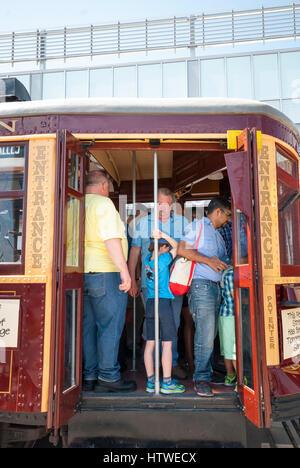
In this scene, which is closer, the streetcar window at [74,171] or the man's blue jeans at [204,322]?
the streetcar window at [74,171]

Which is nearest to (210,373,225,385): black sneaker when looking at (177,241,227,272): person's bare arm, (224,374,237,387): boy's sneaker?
(224,374,237,387): boy's sneaker

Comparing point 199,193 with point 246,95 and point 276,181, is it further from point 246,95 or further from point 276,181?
point 246,95

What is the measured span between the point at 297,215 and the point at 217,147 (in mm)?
977

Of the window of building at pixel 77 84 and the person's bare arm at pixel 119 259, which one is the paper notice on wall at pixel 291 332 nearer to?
the person's bare arm at pixel 119 259

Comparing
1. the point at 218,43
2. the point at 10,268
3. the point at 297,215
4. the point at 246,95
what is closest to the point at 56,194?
the point at 10,268

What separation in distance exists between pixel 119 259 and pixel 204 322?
86 cm

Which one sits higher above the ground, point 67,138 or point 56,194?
point 67,138

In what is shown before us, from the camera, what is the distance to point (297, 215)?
3.18m

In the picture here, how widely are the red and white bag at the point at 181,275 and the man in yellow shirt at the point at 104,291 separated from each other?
1.36ft

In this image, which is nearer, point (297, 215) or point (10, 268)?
point (10, 268)

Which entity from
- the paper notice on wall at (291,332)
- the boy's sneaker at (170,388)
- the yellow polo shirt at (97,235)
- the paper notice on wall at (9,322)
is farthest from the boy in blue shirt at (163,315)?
the paper notice on wall at (9,322)

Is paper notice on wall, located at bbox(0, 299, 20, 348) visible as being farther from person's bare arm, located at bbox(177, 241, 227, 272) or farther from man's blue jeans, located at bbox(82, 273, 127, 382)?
person's bare arm, located at bbox(177, 241, 227, 272)

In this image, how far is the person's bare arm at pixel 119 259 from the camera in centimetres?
274
